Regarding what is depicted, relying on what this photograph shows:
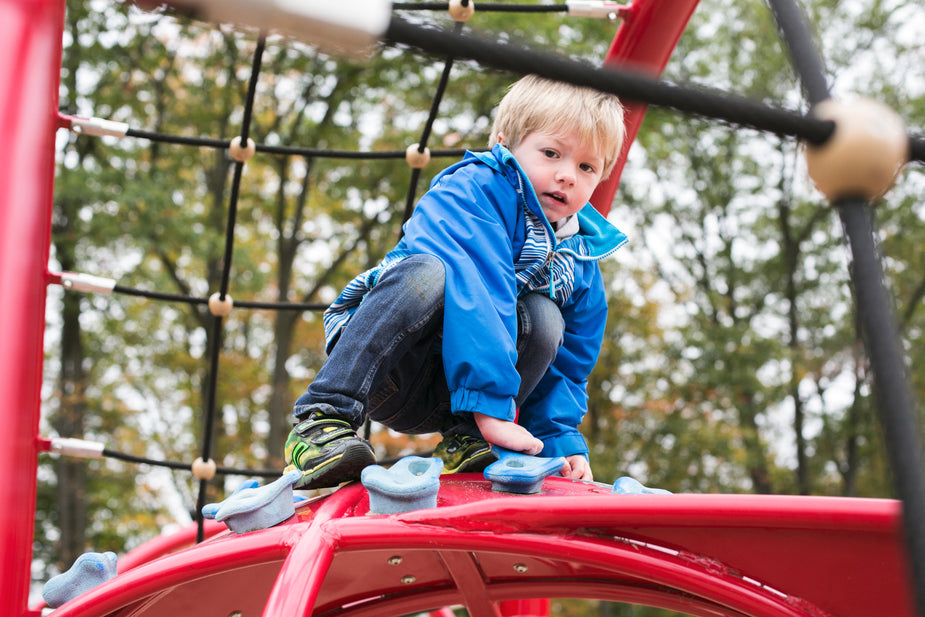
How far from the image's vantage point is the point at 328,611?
5.54ft

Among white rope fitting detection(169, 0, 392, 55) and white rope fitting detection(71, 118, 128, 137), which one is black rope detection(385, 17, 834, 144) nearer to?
white rope fitting detection(169, 0, 392, 55)

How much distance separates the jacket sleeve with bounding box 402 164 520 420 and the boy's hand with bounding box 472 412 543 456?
2 cm

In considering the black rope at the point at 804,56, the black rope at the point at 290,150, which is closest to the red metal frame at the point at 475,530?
the black rope at the point at 804,56

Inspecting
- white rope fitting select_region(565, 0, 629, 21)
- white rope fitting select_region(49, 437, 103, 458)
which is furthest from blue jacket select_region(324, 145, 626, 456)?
white rope fitting select_region(49, 437, 103, 458)

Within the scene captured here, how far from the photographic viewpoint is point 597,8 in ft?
7.31

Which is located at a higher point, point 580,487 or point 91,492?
point 580,487

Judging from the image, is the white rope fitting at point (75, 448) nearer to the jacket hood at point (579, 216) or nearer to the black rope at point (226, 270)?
the black rope at point (226, 270)

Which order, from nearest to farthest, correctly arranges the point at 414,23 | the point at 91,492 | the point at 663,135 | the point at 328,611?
the point at 414,23, the point at 328,611, the point at 91,492, the point at 663,135

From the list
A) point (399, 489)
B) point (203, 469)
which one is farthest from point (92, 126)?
point (399, 489)

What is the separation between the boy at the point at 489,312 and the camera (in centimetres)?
138

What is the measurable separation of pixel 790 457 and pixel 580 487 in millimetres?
7926

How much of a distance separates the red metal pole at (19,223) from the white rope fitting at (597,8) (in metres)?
1.26

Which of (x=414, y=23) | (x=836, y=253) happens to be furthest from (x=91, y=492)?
(x=414, y=23)

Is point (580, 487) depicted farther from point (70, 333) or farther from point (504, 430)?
point (70, 333)
